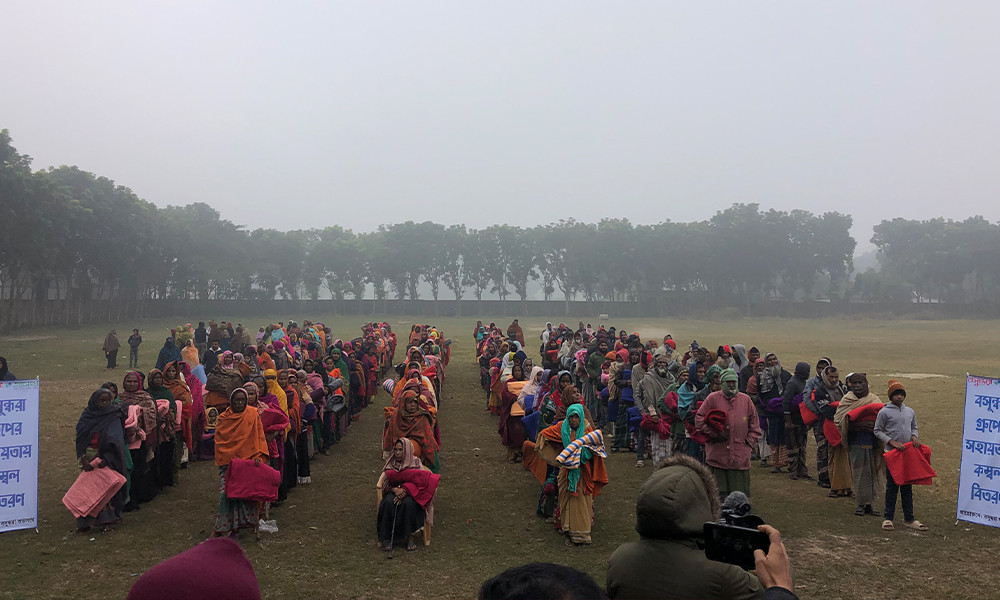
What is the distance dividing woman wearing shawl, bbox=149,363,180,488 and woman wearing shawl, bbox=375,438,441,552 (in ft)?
12.0

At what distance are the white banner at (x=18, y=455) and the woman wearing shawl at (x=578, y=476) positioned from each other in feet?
18.8

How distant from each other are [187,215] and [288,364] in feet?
196

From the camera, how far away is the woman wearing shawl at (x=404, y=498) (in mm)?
7355

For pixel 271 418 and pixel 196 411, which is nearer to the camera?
pixel 271 418

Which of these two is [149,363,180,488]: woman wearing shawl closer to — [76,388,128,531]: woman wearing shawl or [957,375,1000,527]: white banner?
[76,388,128,531]: woman wearing shawl

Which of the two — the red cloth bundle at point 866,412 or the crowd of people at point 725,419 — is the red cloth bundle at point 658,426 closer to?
the crowd of people at point 725,419

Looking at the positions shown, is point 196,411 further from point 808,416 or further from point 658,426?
point 808,416

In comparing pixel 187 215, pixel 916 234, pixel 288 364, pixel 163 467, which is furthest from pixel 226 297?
pixel 916 234

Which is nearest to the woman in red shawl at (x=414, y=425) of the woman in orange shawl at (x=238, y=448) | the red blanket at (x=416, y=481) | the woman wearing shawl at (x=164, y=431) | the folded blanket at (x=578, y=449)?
the red blanket at (x=416, y=481)

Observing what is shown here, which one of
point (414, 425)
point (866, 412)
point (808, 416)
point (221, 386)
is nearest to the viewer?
point (414, 425)

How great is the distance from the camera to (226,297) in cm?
6862

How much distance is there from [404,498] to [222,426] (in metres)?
2.18

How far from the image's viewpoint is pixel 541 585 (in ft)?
6.01

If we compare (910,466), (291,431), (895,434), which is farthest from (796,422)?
(291,431)
